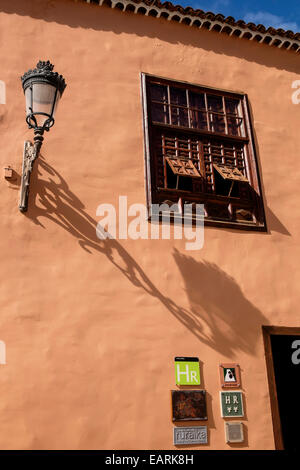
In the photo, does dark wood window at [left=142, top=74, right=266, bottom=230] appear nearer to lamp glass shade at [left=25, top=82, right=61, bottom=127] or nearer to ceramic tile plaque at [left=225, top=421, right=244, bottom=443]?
lamp glass shade at [left=25, top=82, right=61, bottom=127]

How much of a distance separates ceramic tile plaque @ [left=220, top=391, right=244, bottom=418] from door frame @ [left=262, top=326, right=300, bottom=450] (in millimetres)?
378

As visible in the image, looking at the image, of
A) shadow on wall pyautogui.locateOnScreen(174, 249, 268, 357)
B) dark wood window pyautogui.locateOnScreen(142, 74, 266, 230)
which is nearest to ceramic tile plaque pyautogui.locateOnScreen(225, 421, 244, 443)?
shadow on wall pyautogui.locateOnScreen(174, 249, 268, 357)

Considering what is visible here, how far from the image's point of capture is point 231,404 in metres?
5.04

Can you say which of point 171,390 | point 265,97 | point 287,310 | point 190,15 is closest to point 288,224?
point 287,310

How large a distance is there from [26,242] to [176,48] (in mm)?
3481

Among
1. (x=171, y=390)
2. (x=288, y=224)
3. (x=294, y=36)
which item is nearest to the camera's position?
(x=171, y=390)

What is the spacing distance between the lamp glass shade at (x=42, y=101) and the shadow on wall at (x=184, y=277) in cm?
86

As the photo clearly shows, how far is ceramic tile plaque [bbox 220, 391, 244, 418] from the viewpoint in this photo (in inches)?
197

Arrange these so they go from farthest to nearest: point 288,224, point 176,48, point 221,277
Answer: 1. point 176,48
2. point 288,224
3. point 221,277

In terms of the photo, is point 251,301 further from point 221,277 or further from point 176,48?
point 176,48

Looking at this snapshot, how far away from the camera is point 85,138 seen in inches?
223

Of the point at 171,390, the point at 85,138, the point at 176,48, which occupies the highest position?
the point at 176,48

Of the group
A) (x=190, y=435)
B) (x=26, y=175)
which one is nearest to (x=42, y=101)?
(x=26, y=175)

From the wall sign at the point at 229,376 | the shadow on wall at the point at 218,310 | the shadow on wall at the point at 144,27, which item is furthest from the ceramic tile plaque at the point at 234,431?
the shadow on wall at the point at 144,27
